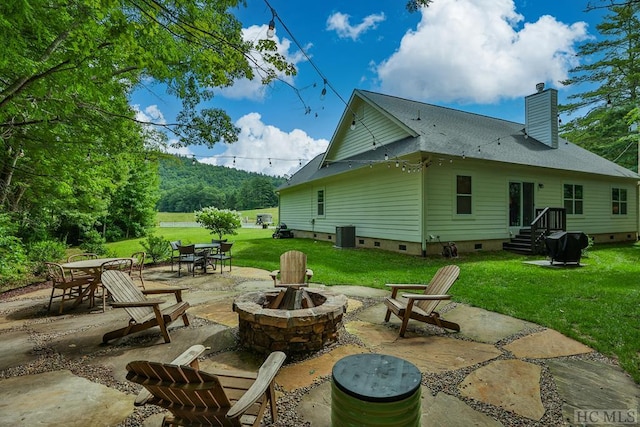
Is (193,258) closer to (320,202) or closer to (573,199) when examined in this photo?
(320,202)

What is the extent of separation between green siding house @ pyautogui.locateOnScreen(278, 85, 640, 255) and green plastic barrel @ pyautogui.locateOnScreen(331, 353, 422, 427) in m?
8.36

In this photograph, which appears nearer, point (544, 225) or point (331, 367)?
point (331, 367)

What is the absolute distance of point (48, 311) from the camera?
4996mm

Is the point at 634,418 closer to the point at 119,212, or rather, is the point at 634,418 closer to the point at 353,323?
the point at 353,323

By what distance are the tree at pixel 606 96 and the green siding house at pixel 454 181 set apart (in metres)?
3.74

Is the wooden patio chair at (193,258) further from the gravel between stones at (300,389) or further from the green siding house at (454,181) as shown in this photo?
the green siding house at (454,181)

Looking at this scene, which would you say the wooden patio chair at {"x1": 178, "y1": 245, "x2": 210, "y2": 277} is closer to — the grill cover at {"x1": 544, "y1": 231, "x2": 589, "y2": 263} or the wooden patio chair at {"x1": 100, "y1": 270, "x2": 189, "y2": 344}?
the wooden patio chair at {"x1": 100, "y1": 270, "x2": 189, "y2": 344}

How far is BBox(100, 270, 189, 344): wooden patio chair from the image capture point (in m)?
3.54

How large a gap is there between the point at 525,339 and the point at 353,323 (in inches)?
82.1

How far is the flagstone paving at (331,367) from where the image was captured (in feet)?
7.39

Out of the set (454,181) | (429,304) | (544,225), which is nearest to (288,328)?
(429,304)

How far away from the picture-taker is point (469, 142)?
11234mm

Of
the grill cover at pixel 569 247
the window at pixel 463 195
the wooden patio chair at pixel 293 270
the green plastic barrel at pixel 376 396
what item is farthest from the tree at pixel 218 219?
the green plastic barrel at pixel 376 396

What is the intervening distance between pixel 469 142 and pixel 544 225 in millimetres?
4106
